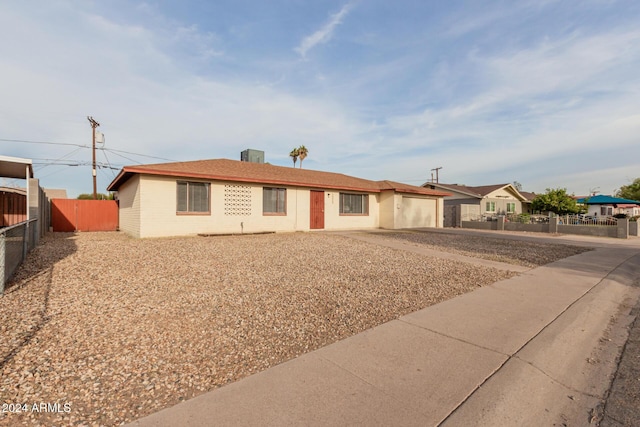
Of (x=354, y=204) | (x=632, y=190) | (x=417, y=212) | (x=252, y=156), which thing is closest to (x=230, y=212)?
(x=354, y=204)

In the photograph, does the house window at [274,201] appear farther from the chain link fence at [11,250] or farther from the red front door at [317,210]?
the chain link fence at [11,250]

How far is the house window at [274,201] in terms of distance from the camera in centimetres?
1526

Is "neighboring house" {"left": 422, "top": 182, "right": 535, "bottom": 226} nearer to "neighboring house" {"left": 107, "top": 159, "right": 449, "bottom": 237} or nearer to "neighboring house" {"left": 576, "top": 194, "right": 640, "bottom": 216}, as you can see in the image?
"neighboring house" {"left": 576, "top": 194, "right": 640, "bottom": 216}

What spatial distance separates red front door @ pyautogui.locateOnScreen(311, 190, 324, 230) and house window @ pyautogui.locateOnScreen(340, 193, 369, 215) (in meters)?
1.64

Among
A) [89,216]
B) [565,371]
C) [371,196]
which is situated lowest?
[565,371]

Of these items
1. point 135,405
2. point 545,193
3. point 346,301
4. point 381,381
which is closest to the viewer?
point 135,405

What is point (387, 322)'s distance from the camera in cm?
412

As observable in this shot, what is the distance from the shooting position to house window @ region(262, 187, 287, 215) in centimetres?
1526

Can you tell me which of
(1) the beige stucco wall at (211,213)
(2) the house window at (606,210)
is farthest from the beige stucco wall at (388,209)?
(2) the house window at (606,210)

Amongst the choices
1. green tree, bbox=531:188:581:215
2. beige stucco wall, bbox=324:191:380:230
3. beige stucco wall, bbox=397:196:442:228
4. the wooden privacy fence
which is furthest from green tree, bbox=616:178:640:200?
the wooden privacy fence

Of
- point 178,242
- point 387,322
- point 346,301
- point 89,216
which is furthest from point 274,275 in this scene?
point 89,216

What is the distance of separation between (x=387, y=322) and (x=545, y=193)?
86.9 feet

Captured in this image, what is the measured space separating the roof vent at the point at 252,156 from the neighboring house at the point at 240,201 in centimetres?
504

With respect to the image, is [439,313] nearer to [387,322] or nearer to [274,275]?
[387,322]
